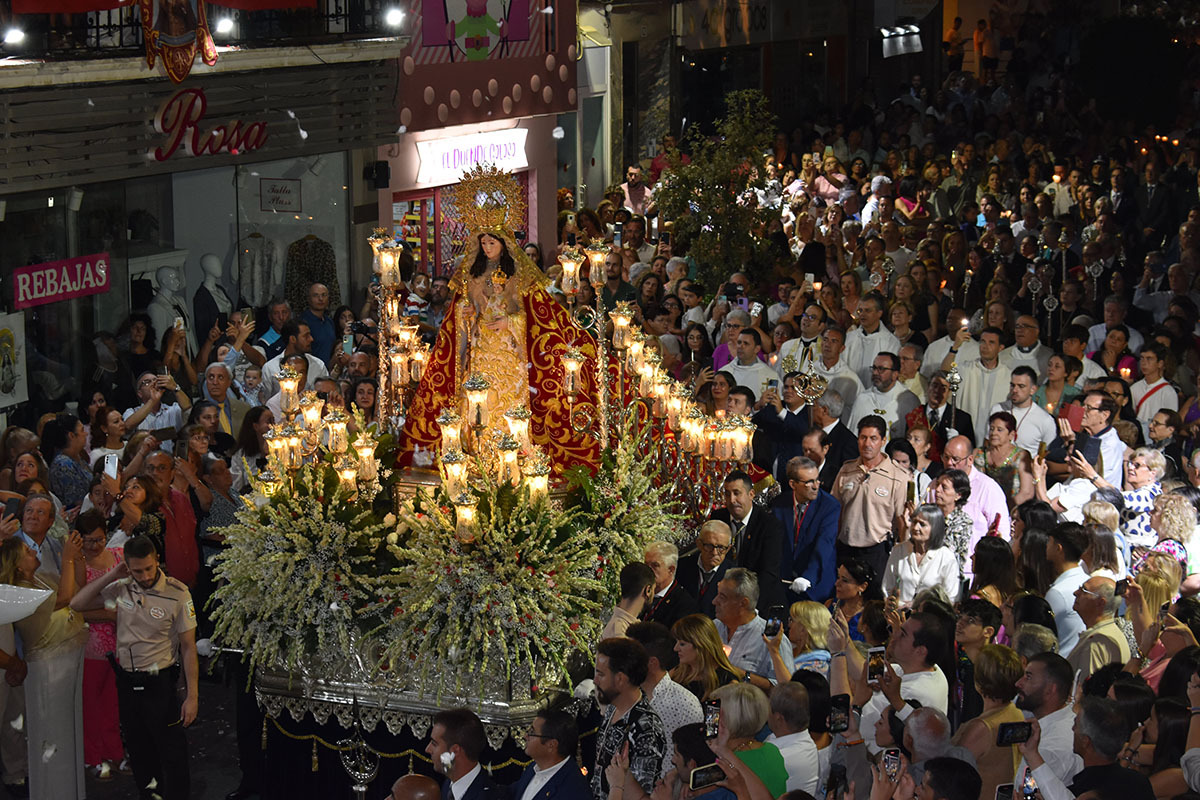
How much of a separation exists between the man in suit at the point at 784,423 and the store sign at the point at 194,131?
607 cm

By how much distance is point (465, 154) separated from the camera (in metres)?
20.5

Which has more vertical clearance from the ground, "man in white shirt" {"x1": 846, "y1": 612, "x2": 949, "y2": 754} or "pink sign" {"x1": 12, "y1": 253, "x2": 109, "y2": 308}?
"pink sign" {"x1": 12, "y1": 253, "x2": 109, "y2": 308}

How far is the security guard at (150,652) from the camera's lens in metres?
8.66

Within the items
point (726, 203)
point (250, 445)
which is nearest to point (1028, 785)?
point (250, 445)

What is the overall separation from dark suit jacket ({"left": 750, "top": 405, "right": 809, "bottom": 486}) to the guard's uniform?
4.73 metres

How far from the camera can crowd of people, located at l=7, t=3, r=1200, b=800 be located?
23.2 feet

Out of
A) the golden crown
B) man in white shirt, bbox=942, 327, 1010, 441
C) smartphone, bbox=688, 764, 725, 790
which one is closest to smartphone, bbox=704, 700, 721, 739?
smartphone, bbox=688, 764, 725, 790

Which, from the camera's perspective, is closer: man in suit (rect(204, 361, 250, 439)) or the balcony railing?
man in suit (rect(204, 361, 250, 439))

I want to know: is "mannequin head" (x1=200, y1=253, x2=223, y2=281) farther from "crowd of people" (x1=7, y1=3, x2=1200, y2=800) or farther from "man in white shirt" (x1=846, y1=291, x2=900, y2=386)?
"man in white shirt" (x1=846, y1=291, x2=900, y2=386)

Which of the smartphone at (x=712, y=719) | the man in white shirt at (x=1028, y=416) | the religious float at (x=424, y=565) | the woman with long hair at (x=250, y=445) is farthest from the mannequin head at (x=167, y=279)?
the smartphone at (x=712, y=719)

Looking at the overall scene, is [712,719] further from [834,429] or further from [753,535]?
[834,429]

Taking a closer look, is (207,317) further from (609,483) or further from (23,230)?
(609,483)

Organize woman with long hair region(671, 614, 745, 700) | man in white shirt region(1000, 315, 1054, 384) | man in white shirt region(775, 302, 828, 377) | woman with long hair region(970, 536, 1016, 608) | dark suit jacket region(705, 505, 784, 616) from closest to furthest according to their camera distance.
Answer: woman with long hair region(671, 614, 745, 700)
woman with long hair region(970, 536, 1016, 608)
dark suit jacket region(705, 505, 784, 616)
man in white shirt region(1000, 315, 1054, 384)
man in white shirt region(775, 302, 828, 377)

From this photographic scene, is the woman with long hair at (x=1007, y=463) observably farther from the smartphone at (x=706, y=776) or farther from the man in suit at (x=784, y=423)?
the smartphone at (x=706, y=776)
